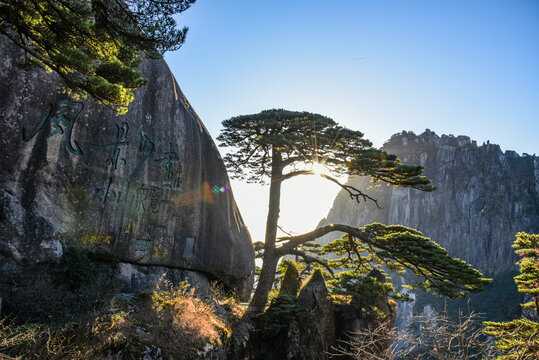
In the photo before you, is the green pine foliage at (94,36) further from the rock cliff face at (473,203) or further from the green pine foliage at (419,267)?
the rock cliff face at (473,203)

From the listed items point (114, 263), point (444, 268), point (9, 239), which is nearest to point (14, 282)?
point (9, 239)

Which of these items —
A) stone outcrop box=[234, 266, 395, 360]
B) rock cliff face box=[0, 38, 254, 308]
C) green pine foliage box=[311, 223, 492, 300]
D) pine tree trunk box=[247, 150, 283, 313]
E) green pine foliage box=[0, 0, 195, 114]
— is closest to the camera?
green pine foliage box=[0, 0, 195, 114]

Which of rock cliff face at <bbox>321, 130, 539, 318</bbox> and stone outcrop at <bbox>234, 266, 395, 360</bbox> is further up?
rock cliff face at <bbox>321, 130, 539, 318</bbox>

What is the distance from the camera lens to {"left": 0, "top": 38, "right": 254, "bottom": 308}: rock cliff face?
260 inches

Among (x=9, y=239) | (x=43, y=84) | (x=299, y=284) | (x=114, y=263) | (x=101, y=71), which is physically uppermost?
(x=43, y=84)

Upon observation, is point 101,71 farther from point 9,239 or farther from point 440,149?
point 440,149

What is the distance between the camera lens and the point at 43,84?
7.28 m

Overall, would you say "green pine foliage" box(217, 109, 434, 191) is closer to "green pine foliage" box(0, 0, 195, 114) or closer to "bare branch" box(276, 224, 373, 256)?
"bare branch" box(276, 224, 373, 256)

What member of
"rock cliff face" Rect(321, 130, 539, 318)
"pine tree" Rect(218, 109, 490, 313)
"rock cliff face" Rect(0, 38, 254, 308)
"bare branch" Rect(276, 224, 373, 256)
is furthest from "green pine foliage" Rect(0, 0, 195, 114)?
"rock cliff face" Rect(321, 130, 539, 318)

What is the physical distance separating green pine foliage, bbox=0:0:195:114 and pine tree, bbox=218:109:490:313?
6.30 meters

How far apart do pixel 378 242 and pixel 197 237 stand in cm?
591

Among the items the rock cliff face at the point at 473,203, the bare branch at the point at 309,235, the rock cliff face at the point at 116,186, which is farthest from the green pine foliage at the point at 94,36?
the rock cliff face at the point at 473,203

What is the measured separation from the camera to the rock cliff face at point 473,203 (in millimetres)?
64125

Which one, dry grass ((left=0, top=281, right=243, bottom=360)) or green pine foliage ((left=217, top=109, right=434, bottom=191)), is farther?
green pine foliage ((left=217, top=109, right=434, bottom=191))
